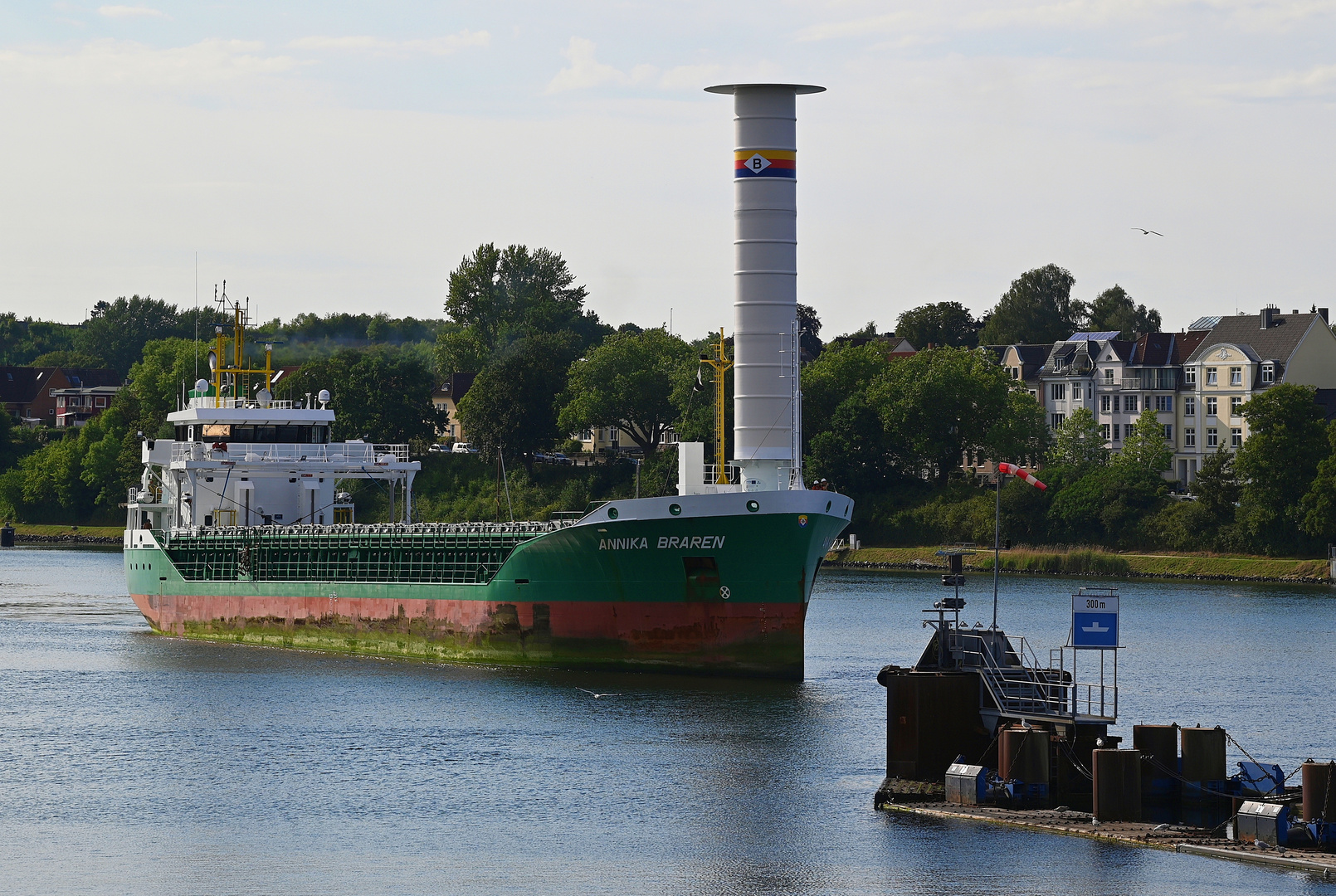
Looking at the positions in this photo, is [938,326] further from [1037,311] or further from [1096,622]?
[1096,622]

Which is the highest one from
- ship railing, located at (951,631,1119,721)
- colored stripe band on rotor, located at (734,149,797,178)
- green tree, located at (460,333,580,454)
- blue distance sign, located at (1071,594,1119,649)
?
colored stripe band on rotor, located at (734,149,797,178)

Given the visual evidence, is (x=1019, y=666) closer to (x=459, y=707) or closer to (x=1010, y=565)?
(x=459, y=707)

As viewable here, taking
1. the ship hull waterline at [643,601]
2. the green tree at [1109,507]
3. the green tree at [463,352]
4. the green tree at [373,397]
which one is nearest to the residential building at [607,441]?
the green tree at [373,397]

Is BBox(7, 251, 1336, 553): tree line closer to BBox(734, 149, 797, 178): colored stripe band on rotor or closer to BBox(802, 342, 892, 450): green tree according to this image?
BBox(802, 342, 892, 450): green tree

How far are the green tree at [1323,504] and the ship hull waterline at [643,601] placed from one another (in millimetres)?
54815

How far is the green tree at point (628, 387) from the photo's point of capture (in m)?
129

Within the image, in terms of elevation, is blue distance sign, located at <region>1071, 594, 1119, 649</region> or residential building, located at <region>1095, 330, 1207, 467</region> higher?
residential building, located at <region>1095, 330, 1207, 467</region>

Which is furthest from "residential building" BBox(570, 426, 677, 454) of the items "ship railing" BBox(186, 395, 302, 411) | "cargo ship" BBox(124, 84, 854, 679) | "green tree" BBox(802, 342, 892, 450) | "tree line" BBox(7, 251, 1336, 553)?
"cargo ship" BBox(124, 84, 854, 679)

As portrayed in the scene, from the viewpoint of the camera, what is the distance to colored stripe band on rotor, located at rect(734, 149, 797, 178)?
161 feet

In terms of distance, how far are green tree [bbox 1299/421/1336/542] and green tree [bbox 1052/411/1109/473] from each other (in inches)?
917

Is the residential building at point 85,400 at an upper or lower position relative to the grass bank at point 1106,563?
upper

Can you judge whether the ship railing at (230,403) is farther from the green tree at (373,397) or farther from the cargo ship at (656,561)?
the green tree at (373,397)

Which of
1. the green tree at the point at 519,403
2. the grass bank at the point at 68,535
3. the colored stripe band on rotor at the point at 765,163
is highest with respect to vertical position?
the colored stripe band on rotor at the point at 765,163

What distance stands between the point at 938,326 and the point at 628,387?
5261 cm
